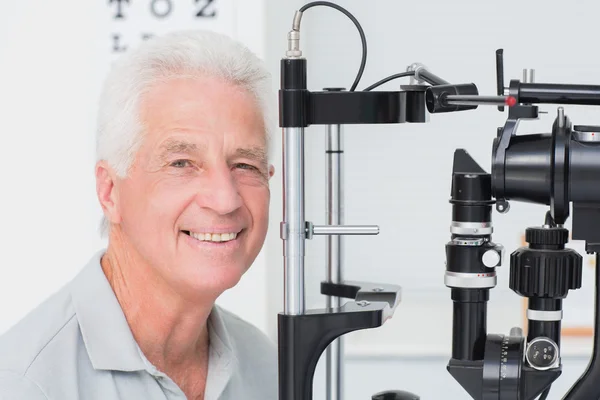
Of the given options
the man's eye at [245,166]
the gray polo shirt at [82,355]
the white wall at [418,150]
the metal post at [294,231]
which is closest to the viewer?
the metal post at [294,231]

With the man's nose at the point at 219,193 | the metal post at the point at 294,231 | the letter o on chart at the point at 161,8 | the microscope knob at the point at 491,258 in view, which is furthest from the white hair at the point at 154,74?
the letter o on chart at the point at 161,8

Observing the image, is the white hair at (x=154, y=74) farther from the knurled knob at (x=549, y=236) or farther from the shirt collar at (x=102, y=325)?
the knurled knob at (x=549, y=236)

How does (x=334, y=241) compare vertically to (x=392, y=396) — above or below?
above

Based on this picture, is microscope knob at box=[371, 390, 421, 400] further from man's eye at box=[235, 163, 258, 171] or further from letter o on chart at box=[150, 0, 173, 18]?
letter o on chart at box=[150, 0, 173, 18]

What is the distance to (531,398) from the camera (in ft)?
3.23

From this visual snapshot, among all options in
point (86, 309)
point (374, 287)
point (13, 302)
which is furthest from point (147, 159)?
point (13, 302)

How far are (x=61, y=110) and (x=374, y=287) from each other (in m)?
1.06

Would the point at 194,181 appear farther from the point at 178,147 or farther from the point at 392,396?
the point at 392,396

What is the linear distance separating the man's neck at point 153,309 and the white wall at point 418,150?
0.78 m

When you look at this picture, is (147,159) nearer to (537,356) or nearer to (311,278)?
(537,356)

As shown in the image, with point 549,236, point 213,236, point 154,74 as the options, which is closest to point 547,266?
point 549,236

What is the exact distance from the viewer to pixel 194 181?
115 cm

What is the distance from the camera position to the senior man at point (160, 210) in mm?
1138

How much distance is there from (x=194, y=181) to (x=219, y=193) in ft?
0.13
